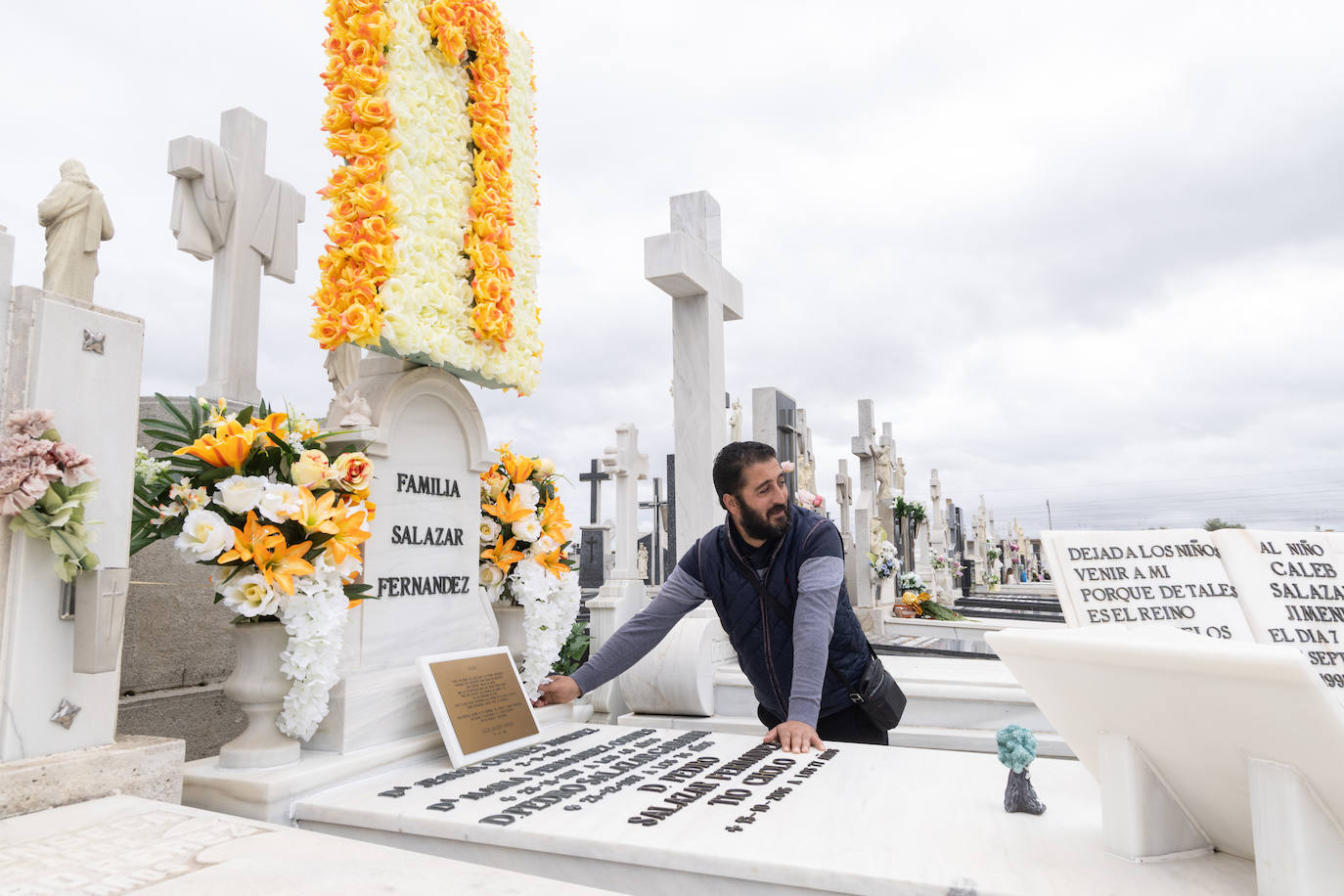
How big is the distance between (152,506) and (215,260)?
7.18ft

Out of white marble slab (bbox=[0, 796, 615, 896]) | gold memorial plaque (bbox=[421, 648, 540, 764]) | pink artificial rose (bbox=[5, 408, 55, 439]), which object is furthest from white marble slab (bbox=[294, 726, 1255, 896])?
pink artificial rose (bbox=[5, 408, 55, 439])

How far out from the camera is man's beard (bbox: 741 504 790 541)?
309cm

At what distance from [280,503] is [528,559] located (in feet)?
4.72

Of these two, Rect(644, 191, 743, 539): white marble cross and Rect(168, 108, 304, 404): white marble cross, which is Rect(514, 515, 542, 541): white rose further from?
Rect(644, 191, 743, 539): white marble cross

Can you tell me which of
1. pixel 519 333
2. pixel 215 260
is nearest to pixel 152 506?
pixel 519 333

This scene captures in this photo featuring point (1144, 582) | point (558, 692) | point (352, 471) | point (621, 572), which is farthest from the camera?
point (621, 572)

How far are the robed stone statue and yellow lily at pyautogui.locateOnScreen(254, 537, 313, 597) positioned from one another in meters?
0.98

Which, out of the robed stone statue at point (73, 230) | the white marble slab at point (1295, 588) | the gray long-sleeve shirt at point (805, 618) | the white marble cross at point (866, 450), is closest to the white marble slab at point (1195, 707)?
Answer: the white marble slab at point (1295, 588)

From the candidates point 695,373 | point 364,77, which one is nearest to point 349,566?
point 364,77

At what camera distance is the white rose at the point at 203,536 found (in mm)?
2545

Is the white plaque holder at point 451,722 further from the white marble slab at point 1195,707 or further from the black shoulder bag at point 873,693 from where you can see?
the white marble slab at point 1195,707

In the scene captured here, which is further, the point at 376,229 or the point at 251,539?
the point at 376,229

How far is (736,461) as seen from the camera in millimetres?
3121

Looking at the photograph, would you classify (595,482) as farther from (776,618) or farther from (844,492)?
(776,618)
